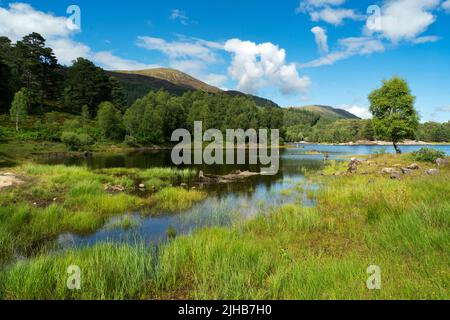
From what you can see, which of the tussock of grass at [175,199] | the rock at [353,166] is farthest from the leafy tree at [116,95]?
the tussock of grass at [175,199]

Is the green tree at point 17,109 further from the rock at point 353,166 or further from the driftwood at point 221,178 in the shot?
the rock at point 353,166

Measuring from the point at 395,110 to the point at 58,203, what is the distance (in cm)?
5424

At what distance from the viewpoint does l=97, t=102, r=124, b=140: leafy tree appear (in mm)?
89875

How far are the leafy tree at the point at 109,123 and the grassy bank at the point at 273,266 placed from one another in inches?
3437

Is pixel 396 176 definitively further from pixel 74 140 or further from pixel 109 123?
pixel 109 123

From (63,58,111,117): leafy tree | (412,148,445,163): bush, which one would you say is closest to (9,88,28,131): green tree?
(63,58,111,117): leafy tree

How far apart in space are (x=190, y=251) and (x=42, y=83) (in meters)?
122

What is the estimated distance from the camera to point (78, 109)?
11138 cm

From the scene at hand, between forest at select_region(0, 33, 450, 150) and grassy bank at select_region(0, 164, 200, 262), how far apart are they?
161 ft

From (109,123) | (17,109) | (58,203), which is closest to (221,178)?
(58,203)

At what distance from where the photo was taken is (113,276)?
8359 millimetres

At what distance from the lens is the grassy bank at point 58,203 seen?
44.6 ft

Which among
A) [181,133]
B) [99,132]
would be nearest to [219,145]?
[181,133]

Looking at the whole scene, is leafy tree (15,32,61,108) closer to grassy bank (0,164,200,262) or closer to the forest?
the forest
